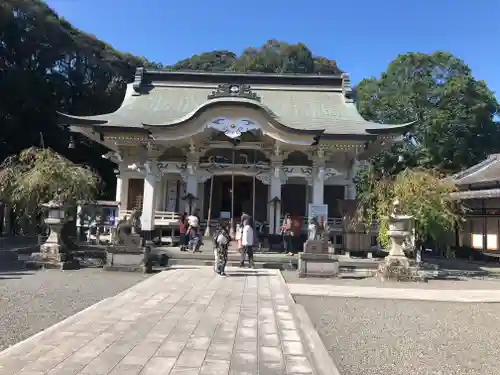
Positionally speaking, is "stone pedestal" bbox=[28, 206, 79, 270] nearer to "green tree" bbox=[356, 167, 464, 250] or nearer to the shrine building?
the shrine building

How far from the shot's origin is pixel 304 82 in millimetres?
22672

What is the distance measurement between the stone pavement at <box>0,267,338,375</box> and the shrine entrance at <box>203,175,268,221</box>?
11.2 metres

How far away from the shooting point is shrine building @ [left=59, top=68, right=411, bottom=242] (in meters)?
16.8

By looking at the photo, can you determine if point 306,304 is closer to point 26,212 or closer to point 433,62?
point 26,212

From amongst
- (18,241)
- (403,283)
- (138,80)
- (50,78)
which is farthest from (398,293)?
(50,78)

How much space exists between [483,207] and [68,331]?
72.4 feet

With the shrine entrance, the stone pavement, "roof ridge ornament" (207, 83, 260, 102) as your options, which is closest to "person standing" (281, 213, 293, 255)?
the shrine entrance

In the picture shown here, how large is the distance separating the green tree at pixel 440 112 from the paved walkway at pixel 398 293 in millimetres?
18818

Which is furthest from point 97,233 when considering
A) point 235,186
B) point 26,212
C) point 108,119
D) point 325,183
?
point 325,183

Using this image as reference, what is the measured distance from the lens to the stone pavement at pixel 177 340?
4.30 metres

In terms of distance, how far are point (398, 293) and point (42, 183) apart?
11607mm

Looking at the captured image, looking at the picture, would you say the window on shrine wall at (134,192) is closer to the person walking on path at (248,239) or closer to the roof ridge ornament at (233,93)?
the roof ridge ornament at (233,93)

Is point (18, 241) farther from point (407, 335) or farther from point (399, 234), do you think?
point (407, 335)

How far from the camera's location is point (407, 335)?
6.30m
